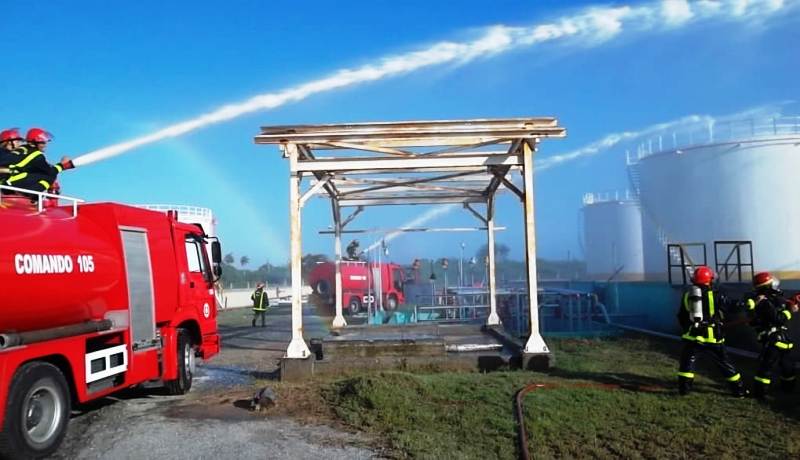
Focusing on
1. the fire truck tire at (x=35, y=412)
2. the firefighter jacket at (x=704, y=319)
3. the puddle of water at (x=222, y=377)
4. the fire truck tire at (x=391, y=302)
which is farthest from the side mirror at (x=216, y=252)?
the fire truck tire at (x=391, y=302)

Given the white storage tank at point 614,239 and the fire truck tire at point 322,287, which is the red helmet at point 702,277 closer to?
the fire truck tire at point 322,287

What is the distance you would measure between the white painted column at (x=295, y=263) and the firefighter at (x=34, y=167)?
11.8 ft

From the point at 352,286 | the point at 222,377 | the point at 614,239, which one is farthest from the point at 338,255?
the point at 614,239

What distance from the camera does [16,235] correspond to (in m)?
5.72

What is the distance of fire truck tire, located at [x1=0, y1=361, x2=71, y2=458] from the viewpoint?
5469 millimetres

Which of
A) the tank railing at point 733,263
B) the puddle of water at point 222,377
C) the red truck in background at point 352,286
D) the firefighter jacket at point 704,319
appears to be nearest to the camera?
the firefighter jacket at point 704,319

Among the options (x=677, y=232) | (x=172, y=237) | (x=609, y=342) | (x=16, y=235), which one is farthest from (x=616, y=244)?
(x=16, y=235)

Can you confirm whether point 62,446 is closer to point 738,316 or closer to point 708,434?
point 708,434

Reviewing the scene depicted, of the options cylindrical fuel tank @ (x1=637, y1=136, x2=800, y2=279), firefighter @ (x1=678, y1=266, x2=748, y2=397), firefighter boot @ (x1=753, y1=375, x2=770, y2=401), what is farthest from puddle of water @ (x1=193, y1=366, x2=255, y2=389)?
cylindrical fuel tank @ (x1=637, y1=136, x2=800, y2=279)

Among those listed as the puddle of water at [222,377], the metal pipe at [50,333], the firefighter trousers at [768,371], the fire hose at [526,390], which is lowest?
the puddle of water at [222,377]

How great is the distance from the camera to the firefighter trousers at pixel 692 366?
7711mm

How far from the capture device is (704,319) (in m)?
8.03

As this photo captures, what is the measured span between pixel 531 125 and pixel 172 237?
19.4 ft

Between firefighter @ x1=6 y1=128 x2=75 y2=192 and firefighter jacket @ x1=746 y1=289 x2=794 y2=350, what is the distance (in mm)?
8745
